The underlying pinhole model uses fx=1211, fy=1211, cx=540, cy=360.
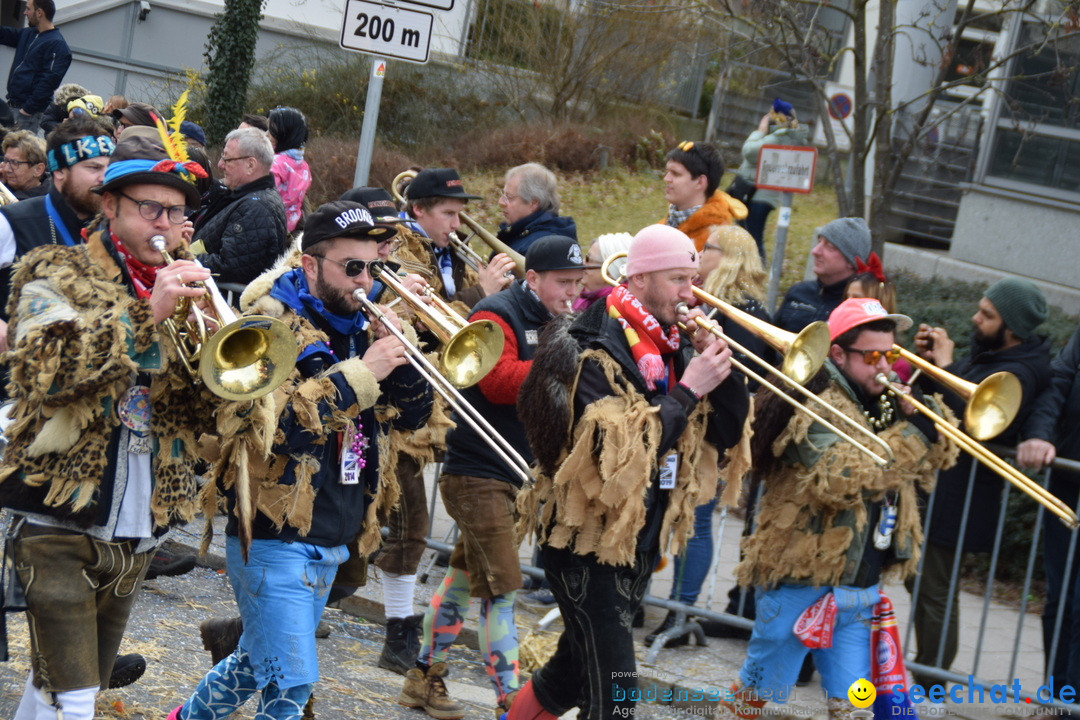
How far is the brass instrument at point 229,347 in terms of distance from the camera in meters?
3.44

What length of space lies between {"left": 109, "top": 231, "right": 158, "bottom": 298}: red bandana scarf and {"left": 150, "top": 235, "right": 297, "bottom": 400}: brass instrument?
79 mm

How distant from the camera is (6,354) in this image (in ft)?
11.1

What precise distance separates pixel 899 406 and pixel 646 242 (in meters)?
1.42

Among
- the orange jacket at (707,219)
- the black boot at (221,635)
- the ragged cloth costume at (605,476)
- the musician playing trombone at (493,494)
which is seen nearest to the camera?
the ragged cloth costume at (605,476)

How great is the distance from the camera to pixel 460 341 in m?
4.41

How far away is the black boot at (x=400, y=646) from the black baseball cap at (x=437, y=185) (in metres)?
2.17

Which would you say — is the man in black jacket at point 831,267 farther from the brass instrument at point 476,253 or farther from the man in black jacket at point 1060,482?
the brass instrument at point 476,253

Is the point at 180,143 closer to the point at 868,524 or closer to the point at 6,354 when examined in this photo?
the point at 6,354

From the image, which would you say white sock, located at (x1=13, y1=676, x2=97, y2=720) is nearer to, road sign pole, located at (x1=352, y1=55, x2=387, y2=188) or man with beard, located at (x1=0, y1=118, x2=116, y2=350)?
man with beard, located at (x1=0, y1=118, x2=116, y2=350)

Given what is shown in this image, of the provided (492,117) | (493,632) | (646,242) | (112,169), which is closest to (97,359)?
(112,169)

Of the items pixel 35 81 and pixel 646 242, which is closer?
pixel 646 242

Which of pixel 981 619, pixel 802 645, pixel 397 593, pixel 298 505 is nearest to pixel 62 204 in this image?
pixel 298 505

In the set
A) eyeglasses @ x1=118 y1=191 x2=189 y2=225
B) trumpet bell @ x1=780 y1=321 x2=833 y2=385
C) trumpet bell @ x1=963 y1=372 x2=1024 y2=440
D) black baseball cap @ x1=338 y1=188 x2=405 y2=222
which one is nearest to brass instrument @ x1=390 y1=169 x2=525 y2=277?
black baseball cap @ x1=338 y1=188 x2=405 y2=222

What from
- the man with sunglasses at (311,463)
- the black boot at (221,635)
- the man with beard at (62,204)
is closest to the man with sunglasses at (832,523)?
the man with sunglasses at (311,463)
